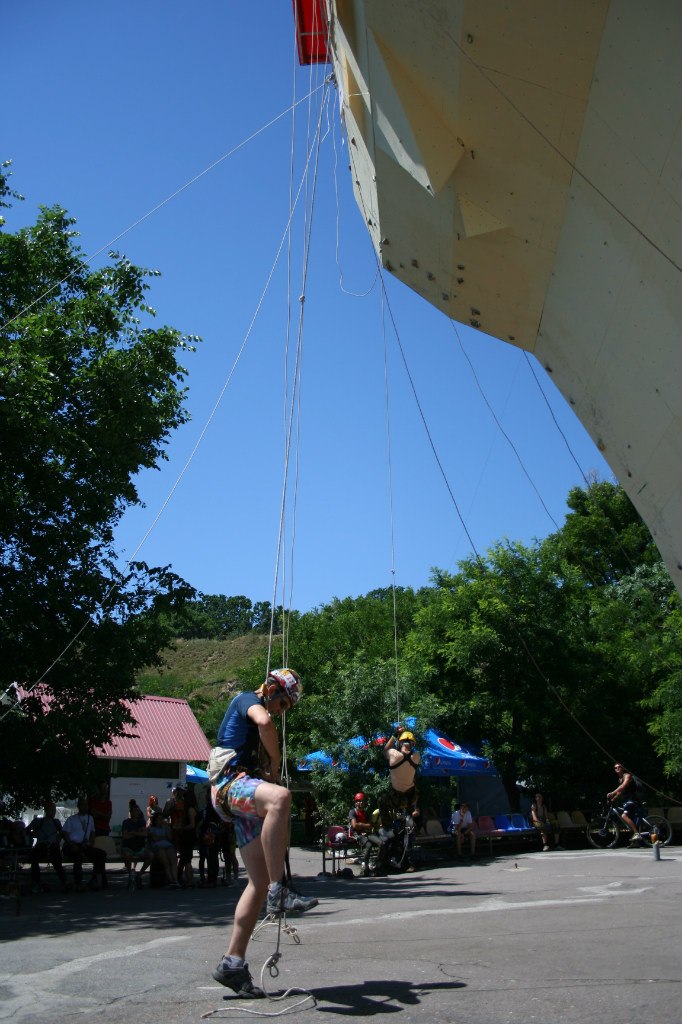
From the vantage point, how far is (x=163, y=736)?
33375 mm

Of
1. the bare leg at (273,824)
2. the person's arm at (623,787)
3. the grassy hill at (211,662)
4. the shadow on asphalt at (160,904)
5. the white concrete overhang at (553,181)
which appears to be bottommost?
the shadow on asphalt at (160,904)

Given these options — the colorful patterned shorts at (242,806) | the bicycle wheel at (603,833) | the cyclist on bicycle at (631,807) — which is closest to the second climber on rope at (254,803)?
the colorful patterned shorts at (242,806)

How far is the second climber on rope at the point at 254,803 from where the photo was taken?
4.43m

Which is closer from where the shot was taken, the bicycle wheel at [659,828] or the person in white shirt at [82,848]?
the person in white shirt at [82,848]

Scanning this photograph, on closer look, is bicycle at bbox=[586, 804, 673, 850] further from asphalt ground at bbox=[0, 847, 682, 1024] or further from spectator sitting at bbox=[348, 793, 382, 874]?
asphalt ground at bbox=[0, 847, 682, 1024]

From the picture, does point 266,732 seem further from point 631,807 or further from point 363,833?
point 631,807

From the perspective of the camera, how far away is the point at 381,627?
48.2 meters

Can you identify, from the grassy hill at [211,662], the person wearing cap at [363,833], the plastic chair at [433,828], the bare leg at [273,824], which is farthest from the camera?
the grassy hill at [211,662]

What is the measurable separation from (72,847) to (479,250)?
11.0 m

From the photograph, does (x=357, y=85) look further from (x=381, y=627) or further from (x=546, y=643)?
(x=381, y=627)

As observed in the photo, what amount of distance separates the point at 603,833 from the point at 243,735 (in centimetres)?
1581

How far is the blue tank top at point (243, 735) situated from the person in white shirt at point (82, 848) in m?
10.3

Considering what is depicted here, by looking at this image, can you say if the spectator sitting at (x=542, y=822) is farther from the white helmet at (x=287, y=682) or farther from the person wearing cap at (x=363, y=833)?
the white helmet at (x=287, y=682)

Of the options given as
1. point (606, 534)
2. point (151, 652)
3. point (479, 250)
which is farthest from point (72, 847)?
point (606, 534)
